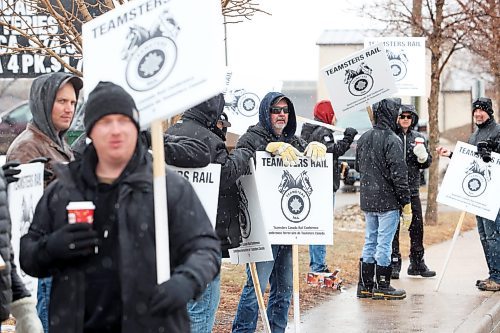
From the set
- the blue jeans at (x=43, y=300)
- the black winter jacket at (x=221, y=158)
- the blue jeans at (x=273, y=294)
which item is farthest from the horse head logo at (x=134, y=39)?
the blue jeans at (x=273, y=294)

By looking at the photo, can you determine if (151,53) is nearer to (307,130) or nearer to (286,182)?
(286,182)

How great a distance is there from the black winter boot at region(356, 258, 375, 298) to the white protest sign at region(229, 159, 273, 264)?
130 inches

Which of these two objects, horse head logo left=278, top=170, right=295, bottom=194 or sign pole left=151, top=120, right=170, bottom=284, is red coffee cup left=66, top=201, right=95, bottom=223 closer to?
sign pole left=151, top=120, right=170, bottom=284

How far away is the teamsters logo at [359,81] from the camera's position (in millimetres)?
9312

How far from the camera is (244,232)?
7.21 m

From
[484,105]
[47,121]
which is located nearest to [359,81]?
[484,105]

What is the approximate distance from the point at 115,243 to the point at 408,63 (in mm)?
8457

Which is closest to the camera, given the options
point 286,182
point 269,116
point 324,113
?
point 269,116

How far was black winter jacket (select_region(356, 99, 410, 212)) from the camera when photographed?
32.9 ft

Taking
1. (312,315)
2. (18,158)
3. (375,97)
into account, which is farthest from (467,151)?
(18,158)

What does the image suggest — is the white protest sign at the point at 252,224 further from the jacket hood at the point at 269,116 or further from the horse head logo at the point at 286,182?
the horse head logo at the point at 286,182

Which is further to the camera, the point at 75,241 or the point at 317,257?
the point at 317,257

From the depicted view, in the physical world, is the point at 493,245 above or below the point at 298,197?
below

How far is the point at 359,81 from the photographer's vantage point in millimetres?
9320
